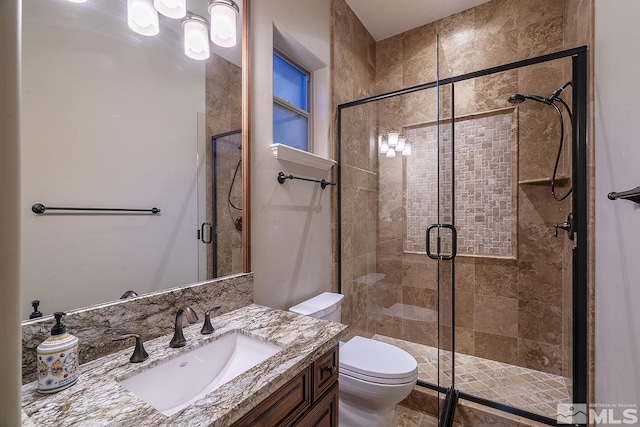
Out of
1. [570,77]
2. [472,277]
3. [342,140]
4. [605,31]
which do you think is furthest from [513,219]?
[342,140]

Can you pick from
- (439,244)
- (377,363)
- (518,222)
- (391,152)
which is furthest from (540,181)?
(377,363)

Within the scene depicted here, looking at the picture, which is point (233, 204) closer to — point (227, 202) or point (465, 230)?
point (227, 202)

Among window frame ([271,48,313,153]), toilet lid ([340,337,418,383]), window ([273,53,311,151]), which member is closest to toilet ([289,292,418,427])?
toilet lid ([340,337,418,383])

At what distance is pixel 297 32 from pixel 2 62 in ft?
6.05

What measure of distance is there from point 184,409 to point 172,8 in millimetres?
1391

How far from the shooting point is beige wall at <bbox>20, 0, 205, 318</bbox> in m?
0.81

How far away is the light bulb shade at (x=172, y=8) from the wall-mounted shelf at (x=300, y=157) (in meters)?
0.68

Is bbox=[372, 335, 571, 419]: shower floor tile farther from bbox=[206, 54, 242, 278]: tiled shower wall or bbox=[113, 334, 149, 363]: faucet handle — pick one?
bbox=[113, 334, 149, 363]: faucet handle

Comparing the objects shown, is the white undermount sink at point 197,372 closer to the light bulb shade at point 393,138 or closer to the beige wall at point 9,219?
the beige wall at point 9,219

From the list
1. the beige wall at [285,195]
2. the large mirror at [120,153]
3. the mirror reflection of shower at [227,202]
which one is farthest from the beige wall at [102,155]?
the beige wall at [285,195]

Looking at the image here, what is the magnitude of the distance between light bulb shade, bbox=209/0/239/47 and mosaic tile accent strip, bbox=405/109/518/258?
1.49 m

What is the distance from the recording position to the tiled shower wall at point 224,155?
129cm

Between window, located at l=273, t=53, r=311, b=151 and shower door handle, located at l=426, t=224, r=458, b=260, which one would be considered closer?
window, located at l=273, t=53, r=311, b=151

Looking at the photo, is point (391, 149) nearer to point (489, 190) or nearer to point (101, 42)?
point (489, 190)
